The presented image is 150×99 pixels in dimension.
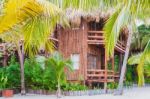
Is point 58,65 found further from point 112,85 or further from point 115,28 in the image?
point 115,28

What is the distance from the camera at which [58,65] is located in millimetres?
20578

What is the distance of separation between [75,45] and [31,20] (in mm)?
17110

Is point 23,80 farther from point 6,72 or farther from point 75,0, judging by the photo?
point 75,0

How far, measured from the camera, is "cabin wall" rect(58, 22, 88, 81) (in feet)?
80.6

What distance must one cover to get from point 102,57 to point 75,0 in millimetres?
20476

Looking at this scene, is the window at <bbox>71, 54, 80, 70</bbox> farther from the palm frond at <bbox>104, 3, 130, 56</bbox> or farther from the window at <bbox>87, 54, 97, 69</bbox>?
the palm frond at <bbox>104, 3, 130, 56</bbox>

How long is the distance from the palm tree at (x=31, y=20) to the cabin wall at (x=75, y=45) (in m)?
16.3

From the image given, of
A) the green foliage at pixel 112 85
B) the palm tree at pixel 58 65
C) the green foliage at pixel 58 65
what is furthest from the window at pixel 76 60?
the palm tree at pixel 58 65

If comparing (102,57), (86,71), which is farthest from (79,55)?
(102,57)

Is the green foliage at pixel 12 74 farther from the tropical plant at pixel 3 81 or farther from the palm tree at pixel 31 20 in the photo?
the palm tree at pixel 31 20

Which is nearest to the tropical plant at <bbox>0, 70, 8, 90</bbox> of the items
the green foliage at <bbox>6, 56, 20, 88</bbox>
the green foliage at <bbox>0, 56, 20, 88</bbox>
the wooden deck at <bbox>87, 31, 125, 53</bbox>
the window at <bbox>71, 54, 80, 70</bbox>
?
the green foliage at <bbox>0, 56, 20, 88</bbox>

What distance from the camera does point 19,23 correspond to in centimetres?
785

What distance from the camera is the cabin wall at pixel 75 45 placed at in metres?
24.6

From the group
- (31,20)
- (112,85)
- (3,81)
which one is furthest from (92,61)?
(31,20)
